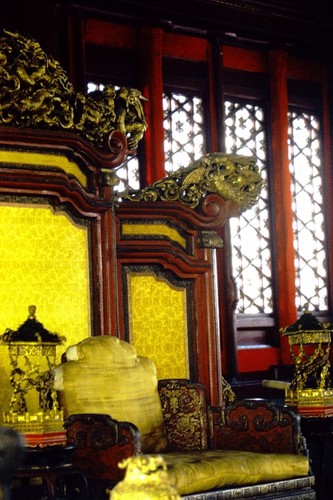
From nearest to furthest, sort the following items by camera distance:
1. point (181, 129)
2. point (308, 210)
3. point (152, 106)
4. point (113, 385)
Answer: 1. point (113, 385)
2. point (152, 106)
3. point (181, 129)
4. point (308, 210)

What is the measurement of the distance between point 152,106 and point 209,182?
4.80ft

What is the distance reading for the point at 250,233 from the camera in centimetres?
654

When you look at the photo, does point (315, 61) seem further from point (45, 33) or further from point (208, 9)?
point (45, 33)

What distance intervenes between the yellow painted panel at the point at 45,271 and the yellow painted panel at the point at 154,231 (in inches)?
10.6

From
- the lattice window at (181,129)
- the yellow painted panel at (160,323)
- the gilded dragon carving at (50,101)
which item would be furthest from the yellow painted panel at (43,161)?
the lattice window at (181,129)

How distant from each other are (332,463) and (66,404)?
227 centimetres

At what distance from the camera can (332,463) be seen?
5.50m

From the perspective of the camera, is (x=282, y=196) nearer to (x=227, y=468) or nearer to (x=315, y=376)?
(x=315, y=376)

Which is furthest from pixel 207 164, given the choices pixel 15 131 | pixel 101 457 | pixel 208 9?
pixel 208 9

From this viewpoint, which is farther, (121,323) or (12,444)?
(121,323)

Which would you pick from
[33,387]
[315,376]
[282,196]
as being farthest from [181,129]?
[33,387]

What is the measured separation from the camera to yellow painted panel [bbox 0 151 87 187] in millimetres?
4117

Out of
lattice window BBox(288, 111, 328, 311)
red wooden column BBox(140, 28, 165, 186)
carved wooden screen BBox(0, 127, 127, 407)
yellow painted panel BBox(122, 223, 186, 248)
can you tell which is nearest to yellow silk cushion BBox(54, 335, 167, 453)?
carved wooden screen BBox(0, 127, 127, 407)

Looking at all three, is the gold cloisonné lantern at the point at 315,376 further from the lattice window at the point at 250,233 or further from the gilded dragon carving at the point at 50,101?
the lattice window at the point at 250,233
